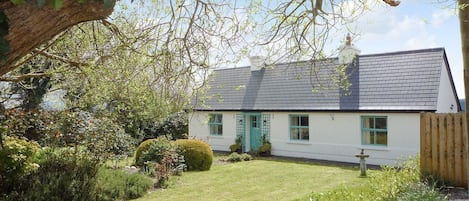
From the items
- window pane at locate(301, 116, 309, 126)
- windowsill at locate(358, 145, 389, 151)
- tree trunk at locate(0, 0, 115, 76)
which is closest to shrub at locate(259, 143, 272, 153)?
window pane at locate(301, 116, 309, 126)

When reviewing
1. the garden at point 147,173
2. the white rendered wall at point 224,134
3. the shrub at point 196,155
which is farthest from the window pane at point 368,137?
the white rendered wall at point 224,134

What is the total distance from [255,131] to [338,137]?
4890 millimetres

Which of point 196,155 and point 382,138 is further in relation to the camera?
point 382,138

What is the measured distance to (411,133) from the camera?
14.7 metres

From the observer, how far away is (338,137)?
54.7 ft

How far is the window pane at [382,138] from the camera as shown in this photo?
50.8ft

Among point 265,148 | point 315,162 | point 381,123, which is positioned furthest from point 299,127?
point 381,123

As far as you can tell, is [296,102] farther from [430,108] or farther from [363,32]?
[363,32]

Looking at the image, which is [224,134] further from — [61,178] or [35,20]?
[35,20]

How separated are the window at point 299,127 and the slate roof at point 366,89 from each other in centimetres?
69

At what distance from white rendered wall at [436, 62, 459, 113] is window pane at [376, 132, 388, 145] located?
86.7 inches

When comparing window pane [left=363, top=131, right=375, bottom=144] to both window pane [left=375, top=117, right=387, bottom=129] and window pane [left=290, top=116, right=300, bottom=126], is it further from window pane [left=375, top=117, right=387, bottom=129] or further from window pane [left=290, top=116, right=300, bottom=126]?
window pane [left=290, top=116, right=300, bottom=126]

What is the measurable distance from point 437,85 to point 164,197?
1157 cm

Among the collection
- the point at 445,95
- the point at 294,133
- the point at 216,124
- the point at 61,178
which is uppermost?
the point at 445,95
